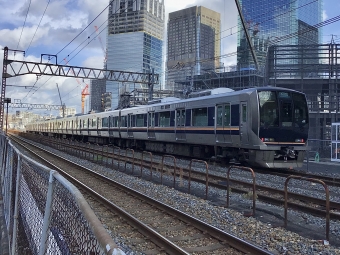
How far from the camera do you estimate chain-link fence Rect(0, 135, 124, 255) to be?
6.31 ft

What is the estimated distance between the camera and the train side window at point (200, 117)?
1631 centimetres

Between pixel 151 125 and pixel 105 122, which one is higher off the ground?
pixel 105 122

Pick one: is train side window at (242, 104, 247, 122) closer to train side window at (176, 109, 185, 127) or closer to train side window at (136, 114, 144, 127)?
train side window at (176, 109, 185, 127)

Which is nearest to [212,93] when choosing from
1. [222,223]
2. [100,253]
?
[222,223]

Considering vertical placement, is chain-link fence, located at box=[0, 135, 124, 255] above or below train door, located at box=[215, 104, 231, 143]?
below

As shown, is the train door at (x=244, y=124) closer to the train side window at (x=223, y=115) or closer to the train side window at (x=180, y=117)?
the train side window at (x=223, y=115)

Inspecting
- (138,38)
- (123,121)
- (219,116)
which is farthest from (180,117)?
(138,38)

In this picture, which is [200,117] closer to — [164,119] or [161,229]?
[164,119]

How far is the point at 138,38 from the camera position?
1759 inches

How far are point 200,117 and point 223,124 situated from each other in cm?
204

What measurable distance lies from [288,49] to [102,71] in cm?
1739

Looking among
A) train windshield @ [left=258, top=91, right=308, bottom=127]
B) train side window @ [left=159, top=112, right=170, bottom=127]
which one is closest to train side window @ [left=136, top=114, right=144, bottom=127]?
train side window @ [left=159, top=112, right=170, bottom=127]

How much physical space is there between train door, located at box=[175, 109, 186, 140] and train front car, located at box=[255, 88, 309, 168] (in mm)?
5625

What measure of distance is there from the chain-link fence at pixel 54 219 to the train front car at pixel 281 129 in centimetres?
987
